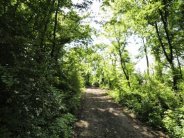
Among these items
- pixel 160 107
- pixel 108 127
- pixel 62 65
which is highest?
pixel 62 65

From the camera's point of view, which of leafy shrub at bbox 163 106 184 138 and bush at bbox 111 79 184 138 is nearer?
leafy shrub at bbox 163 106 184 138

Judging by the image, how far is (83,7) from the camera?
13102 mm

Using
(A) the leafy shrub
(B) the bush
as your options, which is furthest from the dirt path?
(B) the bush

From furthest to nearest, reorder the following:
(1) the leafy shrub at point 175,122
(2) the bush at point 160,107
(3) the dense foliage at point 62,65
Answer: (2) the bush at point 160,107, (1) the leafy shrub at point 175,122, (3) the dense foliage at point 62,65

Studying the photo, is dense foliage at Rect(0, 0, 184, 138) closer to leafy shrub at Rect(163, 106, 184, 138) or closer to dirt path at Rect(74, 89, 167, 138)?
leafy shrub at Rect(163, 106, 184, 138)

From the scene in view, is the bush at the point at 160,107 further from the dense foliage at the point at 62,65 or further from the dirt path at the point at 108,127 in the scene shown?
the dirt path at the point at 108,127

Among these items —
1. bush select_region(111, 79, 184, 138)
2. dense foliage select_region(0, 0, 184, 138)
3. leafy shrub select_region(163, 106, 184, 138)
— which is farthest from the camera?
bush select_region(111, 79, 184, 138)

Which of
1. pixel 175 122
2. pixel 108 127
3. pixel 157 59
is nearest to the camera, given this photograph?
pixel 175 122

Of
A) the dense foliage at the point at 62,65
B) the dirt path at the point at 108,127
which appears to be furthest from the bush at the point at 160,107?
the dirt path at the point at 108,127

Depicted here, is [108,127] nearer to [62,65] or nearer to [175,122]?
[175,122]

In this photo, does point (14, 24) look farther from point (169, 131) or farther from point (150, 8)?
point (150, 8)

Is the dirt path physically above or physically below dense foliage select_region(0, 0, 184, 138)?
below

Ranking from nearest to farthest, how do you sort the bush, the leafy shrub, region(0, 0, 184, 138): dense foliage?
region(0, 0, 184, 138): dense foliage < the leafy shrub < the bush

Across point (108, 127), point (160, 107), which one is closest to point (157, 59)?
point (160, 107)
